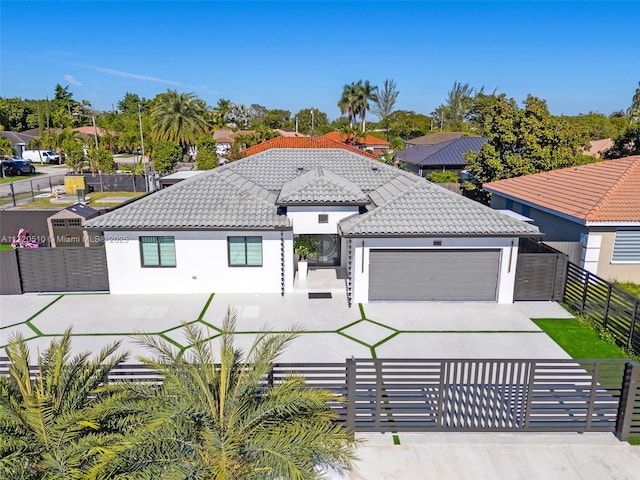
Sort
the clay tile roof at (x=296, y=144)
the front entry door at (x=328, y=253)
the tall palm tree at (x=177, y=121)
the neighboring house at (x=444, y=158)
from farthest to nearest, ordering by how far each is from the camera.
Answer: the tall palm tree at (x=177, y=121), the clay tile roof at (x=296, y=144), the neighboring house at (x=444, y=158), the front entry door at (x=328, y=253)

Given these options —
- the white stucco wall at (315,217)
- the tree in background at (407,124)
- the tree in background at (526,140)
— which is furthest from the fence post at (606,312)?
the tree in background at (407,124)

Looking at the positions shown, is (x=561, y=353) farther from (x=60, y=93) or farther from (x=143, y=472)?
(x=60, y=93)

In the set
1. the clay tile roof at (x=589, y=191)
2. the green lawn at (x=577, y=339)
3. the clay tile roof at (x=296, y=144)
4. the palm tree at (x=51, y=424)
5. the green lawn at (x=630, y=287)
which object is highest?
the clay tile roof at (x=296, y=144)

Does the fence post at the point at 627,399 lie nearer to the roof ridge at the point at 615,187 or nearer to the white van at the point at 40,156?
the roof ridge at the point at 615,187

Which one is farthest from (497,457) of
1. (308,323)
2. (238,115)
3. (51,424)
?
(238,115)

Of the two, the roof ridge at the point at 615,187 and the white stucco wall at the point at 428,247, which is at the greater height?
the roof ridge at the point at 615,187
